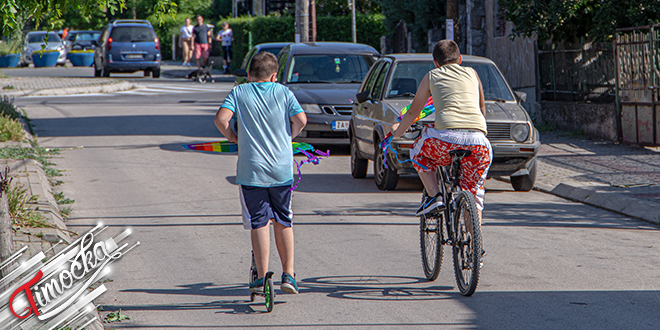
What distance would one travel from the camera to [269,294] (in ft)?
17.4

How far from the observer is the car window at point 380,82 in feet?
36.5

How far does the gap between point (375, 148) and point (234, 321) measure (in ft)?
18.8

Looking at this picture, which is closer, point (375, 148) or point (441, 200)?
point (441, 200)

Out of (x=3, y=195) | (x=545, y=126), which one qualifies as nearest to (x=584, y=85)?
(x=545, y=126)

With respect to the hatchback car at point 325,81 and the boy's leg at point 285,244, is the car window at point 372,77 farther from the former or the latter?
the boy's leg at point 285,244

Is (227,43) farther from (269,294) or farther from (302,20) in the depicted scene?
(269,294)

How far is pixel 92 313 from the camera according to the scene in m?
5.03

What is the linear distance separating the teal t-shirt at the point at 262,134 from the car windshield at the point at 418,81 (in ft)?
18.2

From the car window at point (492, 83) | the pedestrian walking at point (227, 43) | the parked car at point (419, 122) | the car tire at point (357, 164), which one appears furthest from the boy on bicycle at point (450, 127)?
the pedestrian walking at point (227, 43)

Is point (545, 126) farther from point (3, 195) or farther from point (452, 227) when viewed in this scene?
point (3, 195)

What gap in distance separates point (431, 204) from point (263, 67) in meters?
1.56

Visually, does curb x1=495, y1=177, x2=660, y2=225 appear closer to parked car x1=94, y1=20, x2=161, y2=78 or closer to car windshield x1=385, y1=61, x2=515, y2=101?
car windshield x1=385, y1=61, x2=515, y2=101

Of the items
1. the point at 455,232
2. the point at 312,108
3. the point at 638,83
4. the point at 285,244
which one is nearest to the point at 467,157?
the point at 455,232

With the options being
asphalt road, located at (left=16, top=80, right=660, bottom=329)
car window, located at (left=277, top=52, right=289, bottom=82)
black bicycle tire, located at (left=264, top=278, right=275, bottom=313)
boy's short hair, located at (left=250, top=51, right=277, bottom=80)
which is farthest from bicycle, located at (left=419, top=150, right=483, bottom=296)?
car window, located at (left=277, top=52, right=289, bottom=82)
